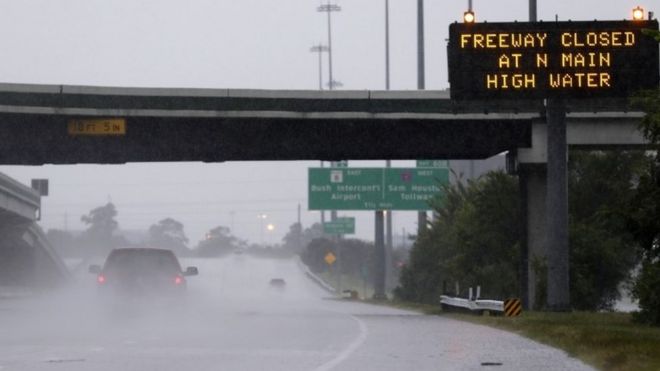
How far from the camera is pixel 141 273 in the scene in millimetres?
33250

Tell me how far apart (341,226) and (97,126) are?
60.0m

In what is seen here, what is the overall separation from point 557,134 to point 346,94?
8923 mm

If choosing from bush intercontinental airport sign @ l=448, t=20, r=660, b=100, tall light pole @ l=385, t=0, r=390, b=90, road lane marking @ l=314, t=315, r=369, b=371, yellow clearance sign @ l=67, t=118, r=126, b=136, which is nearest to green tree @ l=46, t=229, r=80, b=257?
tall light pole @ l=385, t=0, r=390, b=90

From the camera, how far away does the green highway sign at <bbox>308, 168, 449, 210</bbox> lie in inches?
2689

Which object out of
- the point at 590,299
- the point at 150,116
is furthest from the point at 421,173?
the point at 150,116

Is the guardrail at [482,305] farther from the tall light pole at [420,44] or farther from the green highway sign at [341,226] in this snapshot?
the green highway sign at [341,226]

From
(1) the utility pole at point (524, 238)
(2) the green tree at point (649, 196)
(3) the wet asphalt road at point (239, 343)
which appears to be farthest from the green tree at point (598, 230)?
(2) the green tree at point (649, 196)

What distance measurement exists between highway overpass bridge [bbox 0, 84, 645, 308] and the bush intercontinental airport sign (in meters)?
7.63

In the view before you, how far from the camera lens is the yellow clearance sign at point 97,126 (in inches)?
1709

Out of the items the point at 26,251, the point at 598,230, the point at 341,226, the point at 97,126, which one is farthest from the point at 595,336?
the point at 341,226

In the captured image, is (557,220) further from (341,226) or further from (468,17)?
(341,226)

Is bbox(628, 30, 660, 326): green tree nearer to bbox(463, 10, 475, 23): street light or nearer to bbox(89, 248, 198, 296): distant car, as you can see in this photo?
bbox(463, 10, 475, 23): street light

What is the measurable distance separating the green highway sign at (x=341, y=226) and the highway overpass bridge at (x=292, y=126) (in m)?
55.4

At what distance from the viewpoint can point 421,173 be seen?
68.9m
